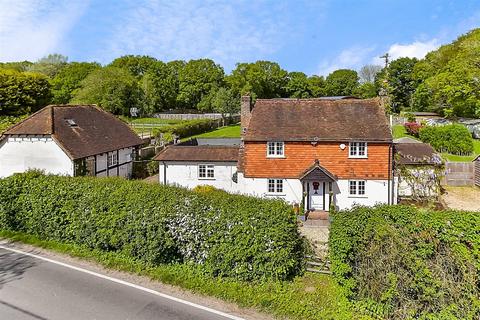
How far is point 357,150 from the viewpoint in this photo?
23312mm

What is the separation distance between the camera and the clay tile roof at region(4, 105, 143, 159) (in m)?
25.8

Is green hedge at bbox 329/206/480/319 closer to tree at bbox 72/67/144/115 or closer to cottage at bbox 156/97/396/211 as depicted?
cottage at bbox 156/97/396/211

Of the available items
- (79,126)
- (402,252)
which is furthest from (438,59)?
(402,252)

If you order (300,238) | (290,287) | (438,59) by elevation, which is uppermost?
(438,59)

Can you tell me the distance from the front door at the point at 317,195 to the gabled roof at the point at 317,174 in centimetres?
89

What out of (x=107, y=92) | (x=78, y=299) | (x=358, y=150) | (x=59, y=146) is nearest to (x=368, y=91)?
(x=107, y=92)

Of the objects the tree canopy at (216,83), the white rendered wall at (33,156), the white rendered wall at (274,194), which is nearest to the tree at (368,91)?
the tree canopy at (216,83)

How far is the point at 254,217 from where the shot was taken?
38.1 ft

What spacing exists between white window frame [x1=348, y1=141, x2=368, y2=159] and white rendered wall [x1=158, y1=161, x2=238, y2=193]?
8.25 metres

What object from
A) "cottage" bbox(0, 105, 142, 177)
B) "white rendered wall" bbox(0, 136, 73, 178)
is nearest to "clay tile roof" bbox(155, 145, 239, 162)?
"cottage" bbox(0, 105, 142, 177)

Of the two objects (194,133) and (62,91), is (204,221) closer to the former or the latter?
(194,133)

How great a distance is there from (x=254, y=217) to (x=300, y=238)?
6.43 feet

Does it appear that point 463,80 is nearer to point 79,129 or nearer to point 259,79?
point 79,129

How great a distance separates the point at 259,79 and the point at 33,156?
7538cm
